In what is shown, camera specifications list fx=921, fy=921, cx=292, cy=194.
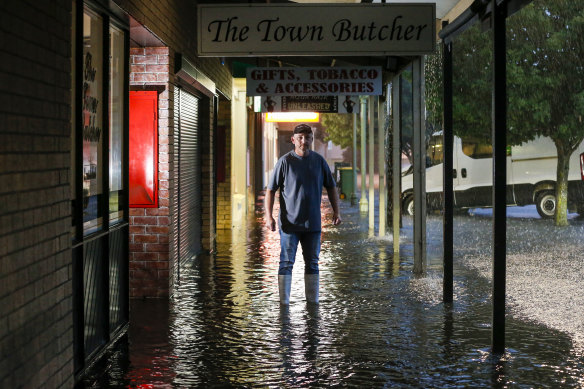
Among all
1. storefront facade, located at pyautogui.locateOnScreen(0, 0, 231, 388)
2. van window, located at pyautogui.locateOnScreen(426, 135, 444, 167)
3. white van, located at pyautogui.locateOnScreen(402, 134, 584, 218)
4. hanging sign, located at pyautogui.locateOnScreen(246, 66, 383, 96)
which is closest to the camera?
storefront facade, located at pyautogui.locateOnScreen(0, 0, 231, 388)

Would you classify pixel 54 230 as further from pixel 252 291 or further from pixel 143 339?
pixel 252 291

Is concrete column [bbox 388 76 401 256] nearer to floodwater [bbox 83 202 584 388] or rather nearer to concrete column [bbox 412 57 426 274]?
floodwater [bbox 83 202 584 388]

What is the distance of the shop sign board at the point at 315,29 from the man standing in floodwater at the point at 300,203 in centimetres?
90

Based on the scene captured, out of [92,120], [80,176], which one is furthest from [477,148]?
[80,176]

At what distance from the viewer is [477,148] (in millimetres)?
21000

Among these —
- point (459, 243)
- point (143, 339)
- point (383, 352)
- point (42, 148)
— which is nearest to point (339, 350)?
point (383, 352)

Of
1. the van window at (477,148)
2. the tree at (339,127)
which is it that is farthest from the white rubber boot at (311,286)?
the tree at (339,127)

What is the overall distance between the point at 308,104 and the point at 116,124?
9.79 m

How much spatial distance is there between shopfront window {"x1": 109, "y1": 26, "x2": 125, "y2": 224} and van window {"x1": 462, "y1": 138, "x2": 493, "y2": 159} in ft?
47.1

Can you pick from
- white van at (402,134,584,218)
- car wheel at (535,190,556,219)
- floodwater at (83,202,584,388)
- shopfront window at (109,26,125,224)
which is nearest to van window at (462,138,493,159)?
white van at (402,134,584,218)

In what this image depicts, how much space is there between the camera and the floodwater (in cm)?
604

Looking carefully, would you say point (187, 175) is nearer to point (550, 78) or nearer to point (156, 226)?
point (156, 226)

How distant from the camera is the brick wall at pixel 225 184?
17.2 metres

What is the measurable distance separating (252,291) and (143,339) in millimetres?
2617
